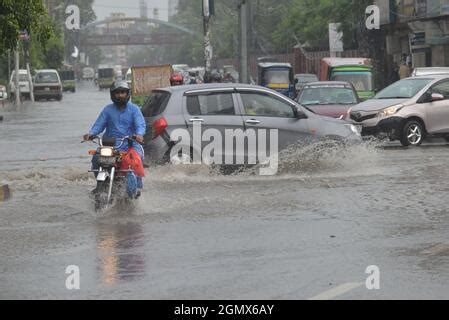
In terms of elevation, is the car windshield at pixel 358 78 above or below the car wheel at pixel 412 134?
above

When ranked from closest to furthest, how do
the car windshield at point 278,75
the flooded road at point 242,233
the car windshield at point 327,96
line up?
the flooded road at point 242,233 → the car windshield at point 327,96 → the car windshield at point 278,75

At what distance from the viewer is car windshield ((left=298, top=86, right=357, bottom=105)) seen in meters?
27.0

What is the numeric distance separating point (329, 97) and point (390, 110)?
2.85 metres

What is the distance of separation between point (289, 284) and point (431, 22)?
44823 mm

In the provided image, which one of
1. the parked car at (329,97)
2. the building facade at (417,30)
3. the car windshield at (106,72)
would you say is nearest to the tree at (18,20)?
the parked car at (329,97)

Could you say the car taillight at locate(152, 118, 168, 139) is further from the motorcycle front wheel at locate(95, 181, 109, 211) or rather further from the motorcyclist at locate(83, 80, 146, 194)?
the motorcycle front wheel at locate(95, 181, 109, 211)

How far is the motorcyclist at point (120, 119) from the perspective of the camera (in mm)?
14069

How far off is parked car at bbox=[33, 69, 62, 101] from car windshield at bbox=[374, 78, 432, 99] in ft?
158

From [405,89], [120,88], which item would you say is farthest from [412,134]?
[120,88]

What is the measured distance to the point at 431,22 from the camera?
52438 millimetres

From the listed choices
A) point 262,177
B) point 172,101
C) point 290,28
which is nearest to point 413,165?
point 262,177

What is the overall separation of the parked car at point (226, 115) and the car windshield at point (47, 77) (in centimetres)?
5449

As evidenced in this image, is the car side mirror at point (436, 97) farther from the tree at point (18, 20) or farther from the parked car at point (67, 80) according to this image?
the parked car at point (67, 80)
